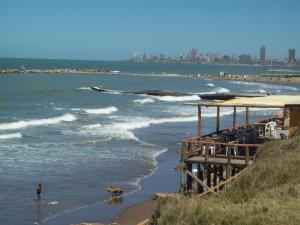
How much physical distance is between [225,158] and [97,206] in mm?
4856

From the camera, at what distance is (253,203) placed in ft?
33.0

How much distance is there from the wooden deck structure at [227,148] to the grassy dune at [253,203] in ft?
10.6

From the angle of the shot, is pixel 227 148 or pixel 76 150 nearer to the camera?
pixel 227 148

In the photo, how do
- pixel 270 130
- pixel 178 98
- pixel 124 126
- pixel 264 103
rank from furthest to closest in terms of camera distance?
pixel 178 98
pixel 124 126
pixel 270 130
pixel 264 103

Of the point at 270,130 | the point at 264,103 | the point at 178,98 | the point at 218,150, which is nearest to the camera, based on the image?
the point at 218,150

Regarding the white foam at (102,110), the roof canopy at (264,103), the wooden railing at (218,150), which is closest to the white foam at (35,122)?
the white foam at (102,110)

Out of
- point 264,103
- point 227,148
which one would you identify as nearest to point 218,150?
point 227,148

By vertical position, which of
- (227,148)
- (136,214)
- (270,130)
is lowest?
(136,214)

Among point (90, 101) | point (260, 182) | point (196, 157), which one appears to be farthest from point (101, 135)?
point (90, 101)

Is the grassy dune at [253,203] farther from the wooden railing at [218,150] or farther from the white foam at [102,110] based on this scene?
the white foam at [102,110]

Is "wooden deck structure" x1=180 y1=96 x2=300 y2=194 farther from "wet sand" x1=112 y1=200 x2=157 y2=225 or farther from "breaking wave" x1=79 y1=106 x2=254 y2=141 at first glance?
"breaking wave" x1=79 y1=106 x2=254 y2=141

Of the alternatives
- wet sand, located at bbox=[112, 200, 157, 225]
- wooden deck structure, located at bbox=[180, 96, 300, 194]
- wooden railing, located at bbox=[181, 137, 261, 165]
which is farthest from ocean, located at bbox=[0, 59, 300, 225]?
wooden railing, located at bbox=[181, 137, 261, 165]

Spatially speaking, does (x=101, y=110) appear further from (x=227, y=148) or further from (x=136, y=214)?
(x=227, y=148)

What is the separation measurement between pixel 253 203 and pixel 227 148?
288 inches
